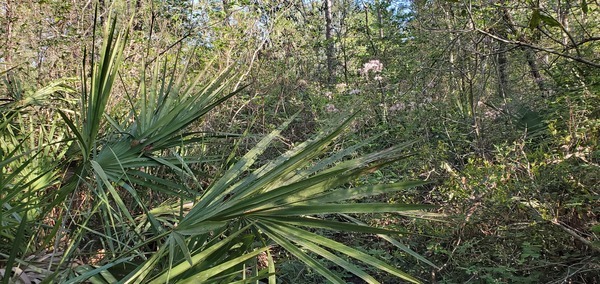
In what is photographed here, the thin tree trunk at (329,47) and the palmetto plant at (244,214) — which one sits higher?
the thin tree trunk at (329,47)

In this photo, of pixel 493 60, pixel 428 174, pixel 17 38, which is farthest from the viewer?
pixel 17 38

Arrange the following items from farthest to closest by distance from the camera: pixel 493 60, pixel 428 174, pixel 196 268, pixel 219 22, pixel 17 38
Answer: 1. pixel 219 22
2. pixel 17 38
3. pixel 493 60
4. pixel 428 174
5. pixel 196 268

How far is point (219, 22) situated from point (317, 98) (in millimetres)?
1554

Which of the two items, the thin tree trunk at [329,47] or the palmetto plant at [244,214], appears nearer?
the palmetto plant at [244,214]

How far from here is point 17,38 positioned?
483cm

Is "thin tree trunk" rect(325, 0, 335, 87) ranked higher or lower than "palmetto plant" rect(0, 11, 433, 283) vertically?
higher

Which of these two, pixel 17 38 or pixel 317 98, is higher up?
pixel 17 38

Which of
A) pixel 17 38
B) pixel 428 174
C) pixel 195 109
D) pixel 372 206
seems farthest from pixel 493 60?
pixel 17 38

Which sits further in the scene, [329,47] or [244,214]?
[329,47]

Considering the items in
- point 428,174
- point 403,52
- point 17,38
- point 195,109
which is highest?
point 17,38

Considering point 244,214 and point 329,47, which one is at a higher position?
point 329,47

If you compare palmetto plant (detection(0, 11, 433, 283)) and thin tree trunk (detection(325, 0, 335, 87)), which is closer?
palmetto plant (detection(0, 11, 433, 283))

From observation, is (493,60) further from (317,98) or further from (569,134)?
(317,98)

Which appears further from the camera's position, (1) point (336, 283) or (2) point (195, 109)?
(2) point (195, 109)
